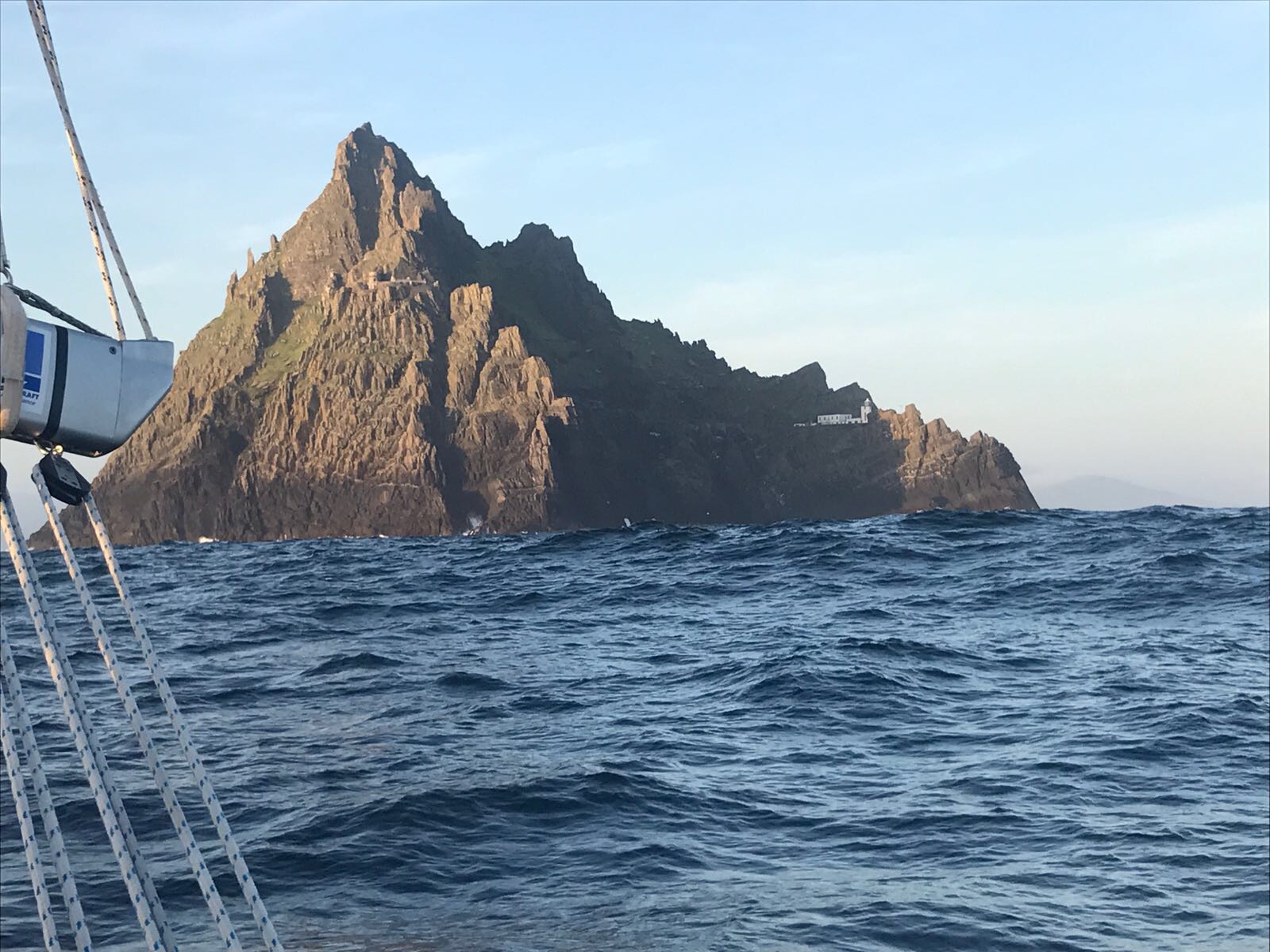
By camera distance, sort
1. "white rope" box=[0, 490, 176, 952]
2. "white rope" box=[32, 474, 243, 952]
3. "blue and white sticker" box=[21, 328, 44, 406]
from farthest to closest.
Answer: "blue and white sticker" box=[21, 328, 44, 406] < "white rope" box=[0, 490, 176, 952] < "white rope" box=[32, 474, 243, 952]

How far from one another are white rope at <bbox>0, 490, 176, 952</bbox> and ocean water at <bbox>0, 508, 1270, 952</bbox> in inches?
229

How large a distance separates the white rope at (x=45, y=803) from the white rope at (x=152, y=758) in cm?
48

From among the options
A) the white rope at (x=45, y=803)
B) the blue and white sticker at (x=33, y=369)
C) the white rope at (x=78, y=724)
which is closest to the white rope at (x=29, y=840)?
the white rope at (x=45, y=803)

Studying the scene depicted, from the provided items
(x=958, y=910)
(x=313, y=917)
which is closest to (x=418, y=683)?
(x=313, y=917)

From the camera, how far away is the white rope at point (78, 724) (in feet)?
20.8

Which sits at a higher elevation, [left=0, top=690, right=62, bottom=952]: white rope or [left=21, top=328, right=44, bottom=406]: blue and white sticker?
[left=21, top=328, right=44, bottom=406]: blue and white sticker

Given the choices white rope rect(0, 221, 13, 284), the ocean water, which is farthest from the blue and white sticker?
the ocean water

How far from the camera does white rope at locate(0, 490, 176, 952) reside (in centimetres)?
634

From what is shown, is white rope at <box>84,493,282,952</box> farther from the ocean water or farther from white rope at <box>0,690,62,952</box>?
the ocean water

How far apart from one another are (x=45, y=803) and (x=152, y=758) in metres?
0.58

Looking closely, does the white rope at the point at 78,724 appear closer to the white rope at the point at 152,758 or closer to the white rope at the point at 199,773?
the white rope at the point at 152,758

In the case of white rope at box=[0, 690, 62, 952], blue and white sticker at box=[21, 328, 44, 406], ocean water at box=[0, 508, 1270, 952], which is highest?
blue and white sticker at box=[21, 328, 44, 406]

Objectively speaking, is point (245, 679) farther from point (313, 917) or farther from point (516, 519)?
point (516, 519)

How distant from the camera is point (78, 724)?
659 centimetres
